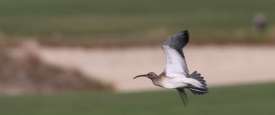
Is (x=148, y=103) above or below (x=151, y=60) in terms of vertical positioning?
below

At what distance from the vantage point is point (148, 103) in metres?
19.6

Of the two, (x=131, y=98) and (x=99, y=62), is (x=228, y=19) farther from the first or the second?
(x=131, y=98)

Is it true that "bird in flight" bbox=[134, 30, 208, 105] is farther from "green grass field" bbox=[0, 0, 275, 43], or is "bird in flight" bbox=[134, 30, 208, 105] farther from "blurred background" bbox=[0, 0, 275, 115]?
"green grass field" bbox=[0, 0, 275, 43]

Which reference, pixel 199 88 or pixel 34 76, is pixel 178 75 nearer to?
pixel 199 88

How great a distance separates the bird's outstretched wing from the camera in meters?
3.13

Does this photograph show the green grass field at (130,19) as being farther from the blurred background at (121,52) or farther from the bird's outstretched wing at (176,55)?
the bird's outstretched wing at (176,55)

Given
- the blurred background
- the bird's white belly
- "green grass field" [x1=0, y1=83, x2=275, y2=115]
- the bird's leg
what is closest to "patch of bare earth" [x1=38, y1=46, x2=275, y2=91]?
the blurred background

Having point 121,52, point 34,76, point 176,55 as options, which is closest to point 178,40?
point 176,55

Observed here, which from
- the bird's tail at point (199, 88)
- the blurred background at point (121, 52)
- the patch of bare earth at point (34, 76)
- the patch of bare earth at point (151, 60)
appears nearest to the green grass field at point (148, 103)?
the blurred background at point (121, 52)

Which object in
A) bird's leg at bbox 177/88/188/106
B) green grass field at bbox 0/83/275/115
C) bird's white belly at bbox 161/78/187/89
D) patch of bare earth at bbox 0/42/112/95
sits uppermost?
patch of bare earth at bbox 0/42/112/95

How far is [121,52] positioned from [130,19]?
17.0 ft

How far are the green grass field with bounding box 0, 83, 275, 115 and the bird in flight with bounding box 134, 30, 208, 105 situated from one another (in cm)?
1250

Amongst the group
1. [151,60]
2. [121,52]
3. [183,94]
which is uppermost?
[121,52]

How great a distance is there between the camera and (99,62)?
34281 millimetres
